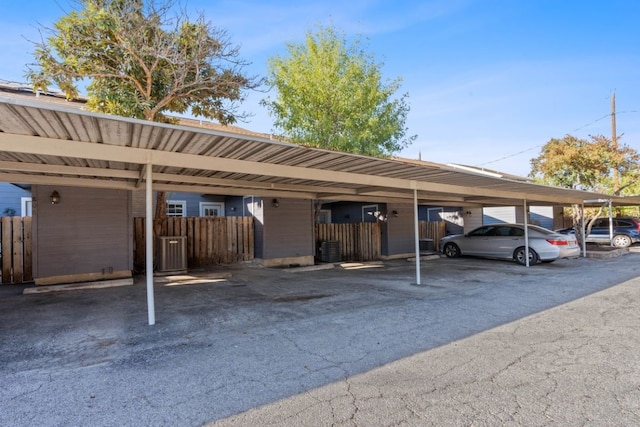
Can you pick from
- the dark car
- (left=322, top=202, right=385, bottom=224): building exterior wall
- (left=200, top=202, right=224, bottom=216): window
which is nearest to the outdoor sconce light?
(left=200, top=202, right=224, bottom=216): window

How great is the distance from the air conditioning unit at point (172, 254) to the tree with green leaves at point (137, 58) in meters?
3.30

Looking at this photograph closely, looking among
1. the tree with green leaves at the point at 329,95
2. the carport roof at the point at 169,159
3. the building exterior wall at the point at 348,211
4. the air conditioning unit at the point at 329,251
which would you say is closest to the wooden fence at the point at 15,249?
the carport roof at the point at 169,159

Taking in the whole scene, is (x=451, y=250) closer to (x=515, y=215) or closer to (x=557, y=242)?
(x=557, y=242)

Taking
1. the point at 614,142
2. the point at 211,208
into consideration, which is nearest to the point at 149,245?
the point at 211,208

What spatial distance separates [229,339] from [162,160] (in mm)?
2647

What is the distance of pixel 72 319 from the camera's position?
5.07 metres

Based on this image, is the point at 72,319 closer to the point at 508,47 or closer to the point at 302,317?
the point at 302,317

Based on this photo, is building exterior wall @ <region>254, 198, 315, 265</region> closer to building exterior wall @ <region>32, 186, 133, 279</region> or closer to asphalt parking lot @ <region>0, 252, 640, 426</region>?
asphalt parking lot @ <region>0, 252, 640, 426</region>

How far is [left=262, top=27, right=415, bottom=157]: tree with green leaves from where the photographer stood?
13281 mm

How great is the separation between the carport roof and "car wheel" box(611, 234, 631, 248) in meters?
12.3

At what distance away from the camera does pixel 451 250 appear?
13.8 meters

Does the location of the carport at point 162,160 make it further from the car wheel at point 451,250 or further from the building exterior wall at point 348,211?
the building exterior wall at point 348,211

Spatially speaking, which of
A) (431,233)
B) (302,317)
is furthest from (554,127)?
(302,317)

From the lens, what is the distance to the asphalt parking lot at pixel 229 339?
262 cm
